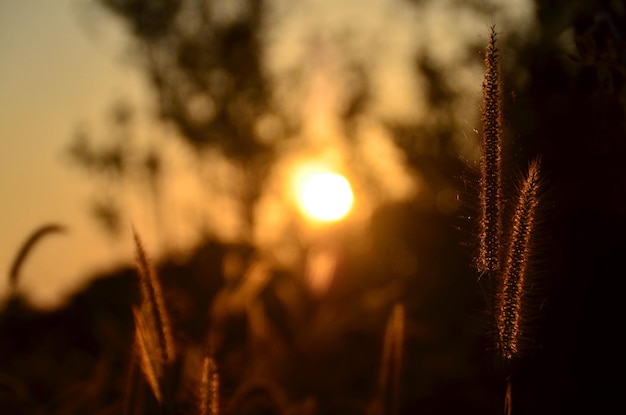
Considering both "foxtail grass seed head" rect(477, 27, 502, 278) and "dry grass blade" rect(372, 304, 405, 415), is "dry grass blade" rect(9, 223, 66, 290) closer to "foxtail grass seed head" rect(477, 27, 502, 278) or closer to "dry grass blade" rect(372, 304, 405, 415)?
"dry grass blade" rect(372, 304, 405, 415)

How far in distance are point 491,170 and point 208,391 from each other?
0.97m

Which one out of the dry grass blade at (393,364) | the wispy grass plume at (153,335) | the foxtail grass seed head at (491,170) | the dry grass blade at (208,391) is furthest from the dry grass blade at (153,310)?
the foxtail grass seed head at (491,170)

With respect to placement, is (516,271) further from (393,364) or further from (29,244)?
(29,244)

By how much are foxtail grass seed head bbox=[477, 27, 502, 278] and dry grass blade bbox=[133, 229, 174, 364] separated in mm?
1007

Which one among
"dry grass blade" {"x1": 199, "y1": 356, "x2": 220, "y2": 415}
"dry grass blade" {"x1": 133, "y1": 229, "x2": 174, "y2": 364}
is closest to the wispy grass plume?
"dry grass blade" {"x1": 133, "y1": 229, "x2": 174, "y2": 364}

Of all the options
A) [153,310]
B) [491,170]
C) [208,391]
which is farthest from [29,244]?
[491,170]

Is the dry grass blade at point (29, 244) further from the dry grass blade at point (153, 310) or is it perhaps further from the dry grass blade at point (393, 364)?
the dry grass blade at point (393, 364)

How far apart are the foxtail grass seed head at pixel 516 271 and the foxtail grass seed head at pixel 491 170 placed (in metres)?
0.05

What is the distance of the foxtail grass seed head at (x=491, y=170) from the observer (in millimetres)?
2182

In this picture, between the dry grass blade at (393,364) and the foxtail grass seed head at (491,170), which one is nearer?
the foxtail grass seed head at (491,170)

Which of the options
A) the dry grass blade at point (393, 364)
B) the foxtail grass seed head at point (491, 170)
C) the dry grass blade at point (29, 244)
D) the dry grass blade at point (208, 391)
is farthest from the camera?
the dry grass blade at point (29, 244)

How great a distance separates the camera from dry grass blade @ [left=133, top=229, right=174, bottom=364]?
8.80ft

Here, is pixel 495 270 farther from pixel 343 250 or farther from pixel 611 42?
pixel 343 250

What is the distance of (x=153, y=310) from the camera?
2.74 m
